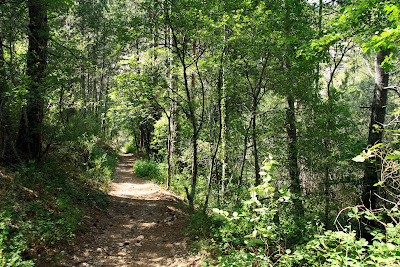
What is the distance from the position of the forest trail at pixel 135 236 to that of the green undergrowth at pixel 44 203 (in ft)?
1.14

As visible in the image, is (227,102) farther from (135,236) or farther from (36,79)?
(36,79)

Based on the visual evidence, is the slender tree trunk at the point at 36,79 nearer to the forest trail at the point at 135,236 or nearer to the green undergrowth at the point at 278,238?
the forest trail at the point at 135,236

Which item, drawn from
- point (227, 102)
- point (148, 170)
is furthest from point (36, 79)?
point (148, 170)

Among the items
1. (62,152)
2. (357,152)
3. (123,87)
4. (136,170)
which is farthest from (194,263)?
(136,170)

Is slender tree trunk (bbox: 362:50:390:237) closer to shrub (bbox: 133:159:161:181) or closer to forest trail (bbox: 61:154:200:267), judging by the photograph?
forest trail (bbox: 61:154:200:267)

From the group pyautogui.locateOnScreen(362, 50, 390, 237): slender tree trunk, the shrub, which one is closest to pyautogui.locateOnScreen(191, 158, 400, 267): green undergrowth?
pyautogui.locateOnScreen(362, 50, 390, 237): slender tree trunk

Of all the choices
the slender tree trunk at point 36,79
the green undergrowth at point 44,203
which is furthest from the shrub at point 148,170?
the slender tree trunk at point 36,79

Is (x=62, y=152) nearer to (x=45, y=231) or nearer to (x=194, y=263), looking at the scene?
(x=45, y=231)

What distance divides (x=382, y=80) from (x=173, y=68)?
5420mm

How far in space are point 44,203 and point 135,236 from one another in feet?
6.79

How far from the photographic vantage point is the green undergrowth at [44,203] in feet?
11.8

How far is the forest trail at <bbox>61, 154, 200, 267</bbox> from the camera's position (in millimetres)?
4426

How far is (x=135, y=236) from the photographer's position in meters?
5.58

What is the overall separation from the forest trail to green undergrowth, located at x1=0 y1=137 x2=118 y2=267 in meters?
0.35
